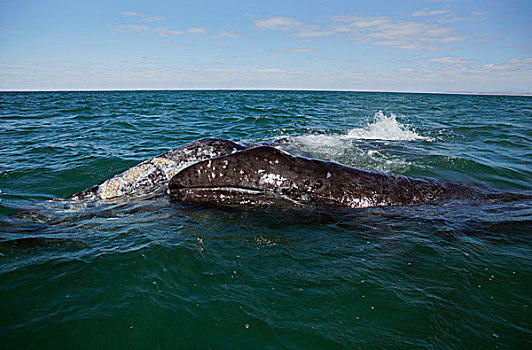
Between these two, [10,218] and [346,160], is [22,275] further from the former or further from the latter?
[346,160]

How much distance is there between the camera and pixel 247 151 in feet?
13.0

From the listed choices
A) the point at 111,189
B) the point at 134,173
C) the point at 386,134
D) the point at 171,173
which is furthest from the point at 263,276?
the point at 386,134

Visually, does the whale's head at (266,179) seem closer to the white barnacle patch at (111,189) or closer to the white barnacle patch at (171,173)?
the white barnacle patch at (171,173)

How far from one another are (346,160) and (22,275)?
21.9 ft

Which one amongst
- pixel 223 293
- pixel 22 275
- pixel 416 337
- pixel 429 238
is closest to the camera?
pixel 416 337

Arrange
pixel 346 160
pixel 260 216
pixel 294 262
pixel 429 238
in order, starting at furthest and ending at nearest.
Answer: pixel 346 160 < pixel 260 216 < pixel 429 238 < pixel 294 262

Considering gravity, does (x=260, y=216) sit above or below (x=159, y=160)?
below

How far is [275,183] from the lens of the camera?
13.0ft

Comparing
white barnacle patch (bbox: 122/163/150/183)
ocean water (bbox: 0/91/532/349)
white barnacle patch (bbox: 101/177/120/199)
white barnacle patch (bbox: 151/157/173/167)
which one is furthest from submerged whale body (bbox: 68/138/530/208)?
white barnacle patch (bbox: 101/177/120/199)

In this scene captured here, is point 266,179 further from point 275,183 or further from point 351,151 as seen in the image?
point 351,151

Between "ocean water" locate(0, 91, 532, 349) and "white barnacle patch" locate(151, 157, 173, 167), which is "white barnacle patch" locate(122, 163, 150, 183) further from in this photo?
"ocean water" locate(0, 91, 532, 349)

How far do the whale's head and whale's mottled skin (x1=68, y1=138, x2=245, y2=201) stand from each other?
510 mm

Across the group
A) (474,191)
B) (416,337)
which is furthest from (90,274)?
(474,191)

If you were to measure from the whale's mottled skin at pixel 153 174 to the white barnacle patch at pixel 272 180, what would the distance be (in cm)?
77
